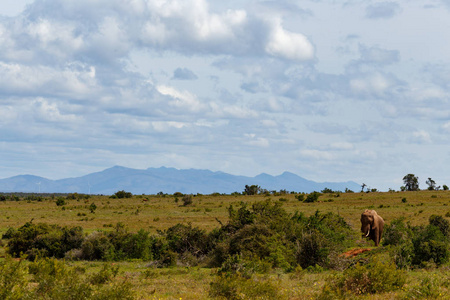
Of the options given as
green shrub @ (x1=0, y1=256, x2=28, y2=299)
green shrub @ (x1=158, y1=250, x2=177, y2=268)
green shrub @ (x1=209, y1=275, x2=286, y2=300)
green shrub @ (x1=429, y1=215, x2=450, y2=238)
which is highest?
green shrub @ (x1=429, y1=215, x2=450, y2=238)

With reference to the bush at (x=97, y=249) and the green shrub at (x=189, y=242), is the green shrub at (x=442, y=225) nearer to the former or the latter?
the green shrub at (x=189, y=242)

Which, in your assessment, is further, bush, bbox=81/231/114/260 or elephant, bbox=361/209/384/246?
elephant, bbox=361/209/384/246

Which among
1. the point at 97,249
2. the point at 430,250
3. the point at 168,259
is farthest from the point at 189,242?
the point at 430,250

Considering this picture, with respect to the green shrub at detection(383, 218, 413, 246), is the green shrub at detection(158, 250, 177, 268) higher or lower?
lower

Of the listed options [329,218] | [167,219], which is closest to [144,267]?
[329,218]

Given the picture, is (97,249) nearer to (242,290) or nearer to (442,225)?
(242,290)

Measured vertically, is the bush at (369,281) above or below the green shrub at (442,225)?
below

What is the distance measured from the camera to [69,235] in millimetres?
30156

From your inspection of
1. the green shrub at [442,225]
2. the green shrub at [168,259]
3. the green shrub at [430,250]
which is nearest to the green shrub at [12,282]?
the green shrub at [168,259]

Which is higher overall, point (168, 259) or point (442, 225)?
point (442, 225)

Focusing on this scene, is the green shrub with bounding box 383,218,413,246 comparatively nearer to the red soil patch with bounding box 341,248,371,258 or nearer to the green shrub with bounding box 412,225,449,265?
the green shrub with bounding box 412,225,449,265

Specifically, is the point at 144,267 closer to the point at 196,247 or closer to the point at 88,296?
the point at 196,247

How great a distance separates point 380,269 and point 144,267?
13.3 metres

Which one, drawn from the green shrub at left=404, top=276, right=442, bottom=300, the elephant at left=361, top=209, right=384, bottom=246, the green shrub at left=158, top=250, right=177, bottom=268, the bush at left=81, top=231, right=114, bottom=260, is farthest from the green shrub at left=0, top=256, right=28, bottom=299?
the elephant at left=361, top=209, right=384, bottom=246
